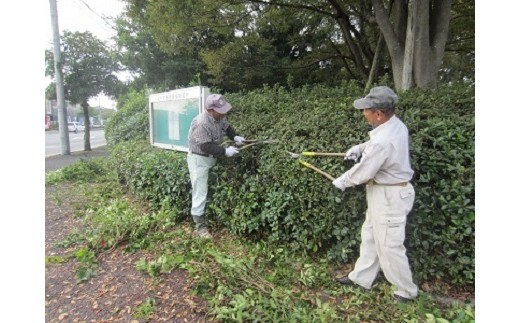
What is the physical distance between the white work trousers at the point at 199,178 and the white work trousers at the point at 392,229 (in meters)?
2.00

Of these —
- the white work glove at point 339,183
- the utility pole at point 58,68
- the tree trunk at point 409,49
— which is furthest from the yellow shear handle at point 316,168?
the utility pole at point 58,68

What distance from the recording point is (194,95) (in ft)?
16.7

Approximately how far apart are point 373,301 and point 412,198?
930 mm

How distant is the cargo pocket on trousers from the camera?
246cm

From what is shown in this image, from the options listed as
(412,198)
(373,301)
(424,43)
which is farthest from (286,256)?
(424,43)

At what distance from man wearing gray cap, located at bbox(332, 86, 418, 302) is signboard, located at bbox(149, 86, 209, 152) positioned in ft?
10.1

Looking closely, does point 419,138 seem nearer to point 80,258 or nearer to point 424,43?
point 424,43

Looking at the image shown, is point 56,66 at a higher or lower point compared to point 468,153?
higher

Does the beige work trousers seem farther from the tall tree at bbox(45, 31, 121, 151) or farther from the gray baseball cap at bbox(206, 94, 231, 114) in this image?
the tall tree at bbox(45, 31, 121, 151)

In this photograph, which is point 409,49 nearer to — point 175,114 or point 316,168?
point 316,168

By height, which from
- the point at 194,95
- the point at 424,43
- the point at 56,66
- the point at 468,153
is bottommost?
the point at 468,153

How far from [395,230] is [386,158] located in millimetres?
584

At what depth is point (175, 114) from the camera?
5.78 m

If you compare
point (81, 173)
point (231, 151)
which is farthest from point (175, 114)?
point (81, 173)
